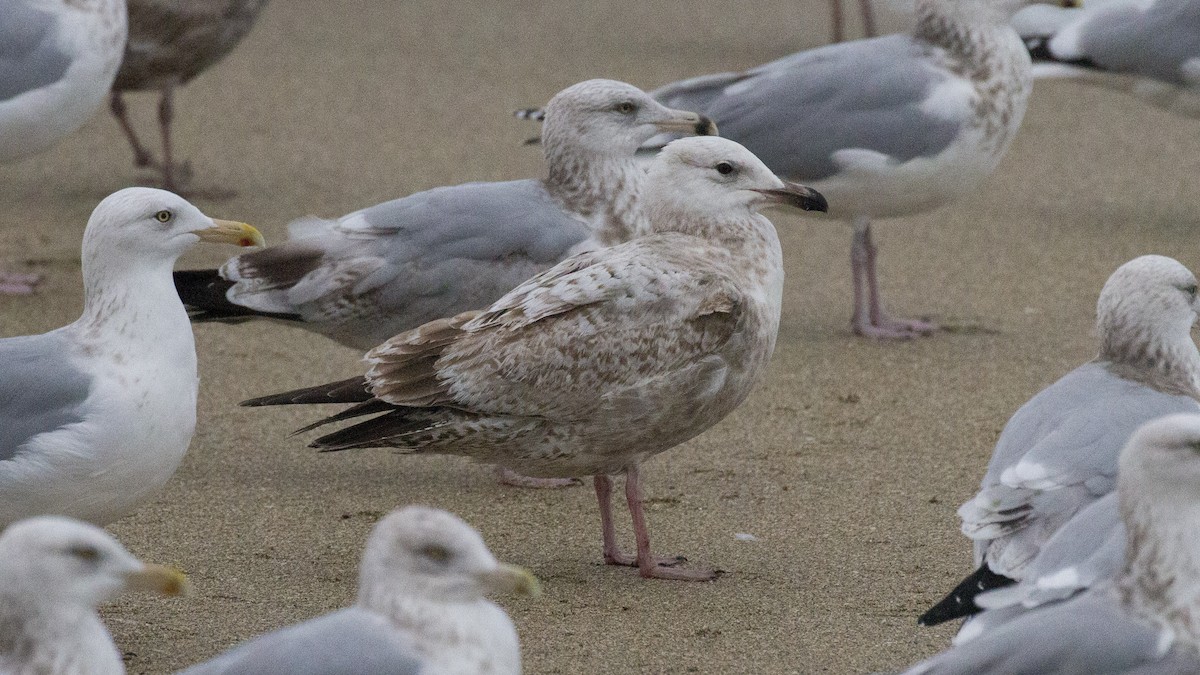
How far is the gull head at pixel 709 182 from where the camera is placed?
3.92 meters

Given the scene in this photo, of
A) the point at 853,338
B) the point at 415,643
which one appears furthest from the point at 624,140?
the point at 415,643

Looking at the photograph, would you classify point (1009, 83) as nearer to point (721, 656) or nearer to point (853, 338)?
point (853, 338)

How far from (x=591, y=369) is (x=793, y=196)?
0.70 m

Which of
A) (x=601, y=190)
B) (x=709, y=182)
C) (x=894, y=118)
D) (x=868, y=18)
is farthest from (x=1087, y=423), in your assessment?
(x=868, y=18)

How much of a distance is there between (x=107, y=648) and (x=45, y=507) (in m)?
0.88

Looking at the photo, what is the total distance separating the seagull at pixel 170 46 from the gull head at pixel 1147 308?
4286 millimetres

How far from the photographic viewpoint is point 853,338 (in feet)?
18.4

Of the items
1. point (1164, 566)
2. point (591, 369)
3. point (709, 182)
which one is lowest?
point (591, 369)

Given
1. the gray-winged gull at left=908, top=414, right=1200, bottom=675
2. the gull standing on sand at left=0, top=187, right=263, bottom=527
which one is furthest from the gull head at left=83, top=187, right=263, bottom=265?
the gray-winged gull at left=908, top=414, right=1200, bottom=675

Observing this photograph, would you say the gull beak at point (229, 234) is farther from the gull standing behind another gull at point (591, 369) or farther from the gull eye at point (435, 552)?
the gull eye at point (435, 552)

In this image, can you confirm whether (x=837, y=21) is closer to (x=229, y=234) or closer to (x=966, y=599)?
(x=229, y=234)

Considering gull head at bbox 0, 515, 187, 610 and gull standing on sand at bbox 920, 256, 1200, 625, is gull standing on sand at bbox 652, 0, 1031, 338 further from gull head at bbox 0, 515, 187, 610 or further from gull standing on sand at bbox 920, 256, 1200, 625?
gull head at bbox 0, 515, 187, 610

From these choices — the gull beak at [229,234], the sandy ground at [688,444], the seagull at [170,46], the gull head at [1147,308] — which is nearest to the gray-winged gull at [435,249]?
the sandy ground at [688,444]

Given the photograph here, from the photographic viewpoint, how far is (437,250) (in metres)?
4.37
